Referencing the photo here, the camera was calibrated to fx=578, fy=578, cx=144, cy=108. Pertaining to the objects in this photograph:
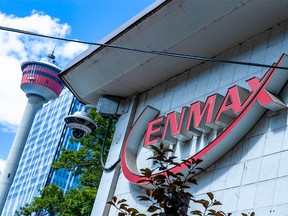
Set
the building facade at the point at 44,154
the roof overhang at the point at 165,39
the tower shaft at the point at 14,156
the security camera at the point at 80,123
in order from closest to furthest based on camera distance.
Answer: the roof overhang at the point at 165,39 < the security camera at the point at 80,123 < the tower shaft at the point at 14,156 < the building facade at the point at 44,154

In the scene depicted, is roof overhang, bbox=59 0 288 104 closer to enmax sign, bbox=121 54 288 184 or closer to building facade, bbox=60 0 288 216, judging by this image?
building facade, bbox=60 0 288 216

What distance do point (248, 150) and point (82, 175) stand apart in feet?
50.1

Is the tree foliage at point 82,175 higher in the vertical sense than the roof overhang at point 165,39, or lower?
higher

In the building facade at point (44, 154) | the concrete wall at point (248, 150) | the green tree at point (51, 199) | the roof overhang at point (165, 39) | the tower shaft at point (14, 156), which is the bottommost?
the concrete wall at point (248, 150)

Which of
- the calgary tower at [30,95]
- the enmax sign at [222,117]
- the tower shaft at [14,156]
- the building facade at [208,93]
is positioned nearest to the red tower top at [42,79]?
the calgary tower at [30,95]

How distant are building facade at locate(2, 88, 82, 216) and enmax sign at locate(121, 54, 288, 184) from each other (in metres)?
99.3

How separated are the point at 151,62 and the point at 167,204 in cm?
548

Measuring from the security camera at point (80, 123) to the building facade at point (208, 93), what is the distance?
0.57m

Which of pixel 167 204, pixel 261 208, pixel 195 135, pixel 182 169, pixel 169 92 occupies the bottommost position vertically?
pixel 167 204

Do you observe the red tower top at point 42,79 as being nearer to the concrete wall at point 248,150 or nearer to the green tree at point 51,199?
the green tree at point 51,199

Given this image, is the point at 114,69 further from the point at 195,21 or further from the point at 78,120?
the point at 195,21

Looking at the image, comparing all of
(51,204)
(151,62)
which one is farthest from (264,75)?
(51,204)

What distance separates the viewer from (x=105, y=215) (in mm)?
9125

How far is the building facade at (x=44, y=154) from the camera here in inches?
4267
